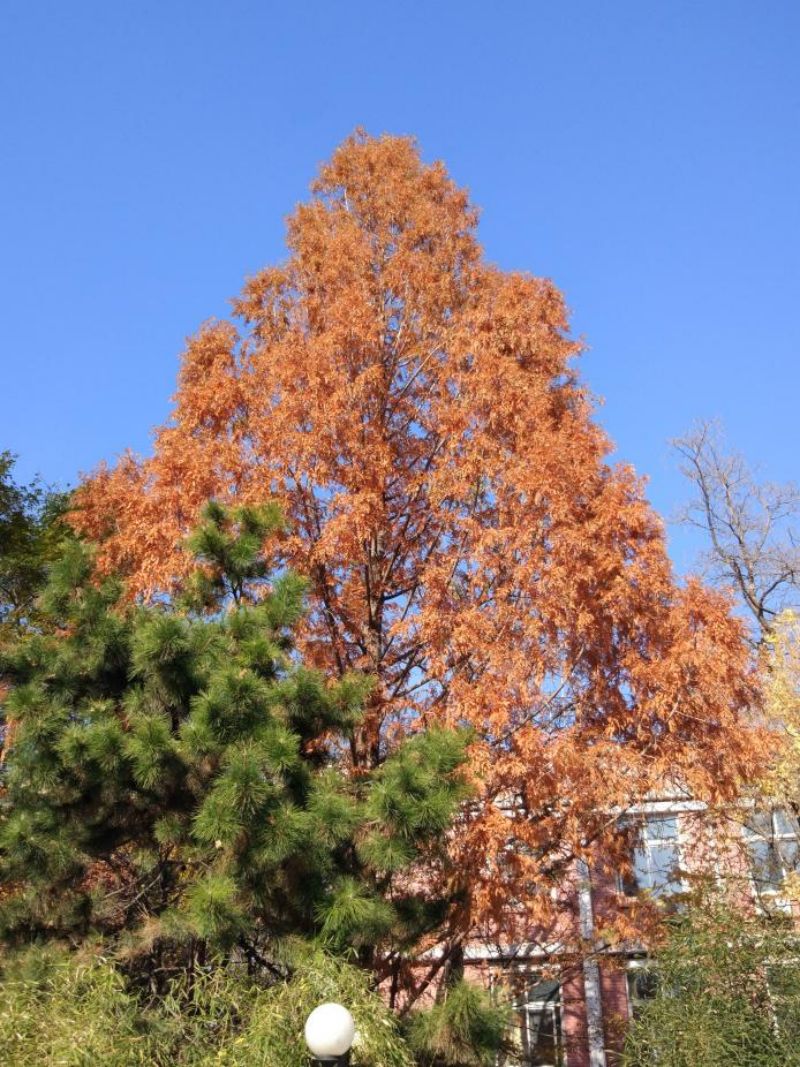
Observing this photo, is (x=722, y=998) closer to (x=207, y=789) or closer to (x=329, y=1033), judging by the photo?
(x=329, y=1033)

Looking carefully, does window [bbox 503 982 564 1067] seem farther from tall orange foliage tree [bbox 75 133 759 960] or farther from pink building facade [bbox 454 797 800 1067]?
tall orange foliage tree [bbox 75 133 759 960]

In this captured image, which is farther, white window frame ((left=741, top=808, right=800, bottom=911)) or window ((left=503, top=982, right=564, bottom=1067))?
white window frame ((left=741, top=808, right=800, bottom=911))

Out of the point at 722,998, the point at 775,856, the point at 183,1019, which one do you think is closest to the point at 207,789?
the point at 183,1019

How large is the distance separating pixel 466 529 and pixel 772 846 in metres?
8.10

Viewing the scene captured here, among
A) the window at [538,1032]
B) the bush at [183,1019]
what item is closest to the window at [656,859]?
the window at [538,1032]

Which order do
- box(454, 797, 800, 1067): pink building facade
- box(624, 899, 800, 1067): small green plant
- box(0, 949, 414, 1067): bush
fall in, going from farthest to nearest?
box(454, 797, 800, 1067): pink building facade, box(624, 899, 800, 1067): small green plant, box(0, 949, 414, 1067): bush

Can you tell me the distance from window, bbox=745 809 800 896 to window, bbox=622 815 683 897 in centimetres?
107

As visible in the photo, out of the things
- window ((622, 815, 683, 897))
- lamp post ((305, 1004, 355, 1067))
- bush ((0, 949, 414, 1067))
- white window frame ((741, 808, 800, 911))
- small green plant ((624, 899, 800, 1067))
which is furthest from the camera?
white window frame ((741, 808, 800, 911))

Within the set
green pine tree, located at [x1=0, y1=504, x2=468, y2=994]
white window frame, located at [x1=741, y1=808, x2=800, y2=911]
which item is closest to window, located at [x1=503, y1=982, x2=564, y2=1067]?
green pine tree, located at [x1=0, y1=504, x2=468, y2=994]

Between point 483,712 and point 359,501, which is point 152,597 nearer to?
point 359,501

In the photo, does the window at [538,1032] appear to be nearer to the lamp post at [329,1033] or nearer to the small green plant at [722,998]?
the small green plant at [722,998]

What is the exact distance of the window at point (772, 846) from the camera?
13.3 meters

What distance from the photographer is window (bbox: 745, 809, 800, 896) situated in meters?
13.3

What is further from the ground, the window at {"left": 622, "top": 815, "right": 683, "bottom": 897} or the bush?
the window at {"left": 622, "top": 815, "right": 683, "bottom": 897}
